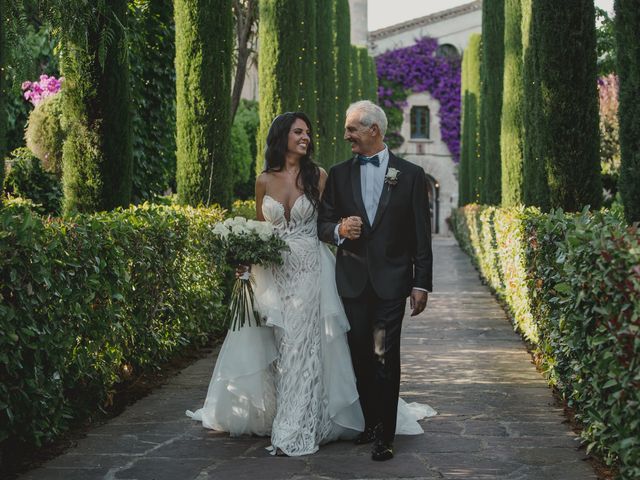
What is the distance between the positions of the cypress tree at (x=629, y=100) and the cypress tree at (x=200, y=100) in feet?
21.2

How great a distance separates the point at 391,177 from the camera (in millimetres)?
5902

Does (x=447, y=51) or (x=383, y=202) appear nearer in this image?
(x=383, y=202)

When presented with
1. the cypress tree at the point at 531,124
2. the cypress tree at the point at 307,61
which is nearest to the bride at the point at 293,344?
the cypress tree at the point at 531,124

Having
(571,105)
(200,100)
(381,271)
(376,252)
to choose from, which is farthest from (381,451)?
(200,100)

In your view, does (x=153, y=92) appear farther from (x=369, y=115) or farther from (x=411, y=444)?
(x=411, y=444)

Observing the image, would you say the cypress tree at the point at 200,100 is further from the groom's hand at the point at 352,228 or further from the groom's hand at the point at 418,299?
the groom's hand at the point at 418,299

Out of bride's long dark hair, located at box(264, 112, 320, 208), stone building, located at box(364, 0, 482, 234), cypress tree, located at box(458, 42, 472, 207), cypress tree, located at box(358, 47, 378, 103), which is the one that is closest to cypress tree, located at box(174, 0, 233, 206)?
bride's long dark hair, located at box(264, 112, 320, 208)

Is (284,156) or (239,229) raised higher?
(284,156)

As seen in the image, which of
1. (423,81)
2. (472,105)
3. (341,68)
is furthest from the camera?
(423,81)

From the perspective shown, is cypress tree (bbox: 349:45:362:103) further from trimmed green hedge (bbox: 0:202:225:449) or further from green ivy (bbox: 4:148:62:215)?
trimmed green hedge (bbox: 0:202:225:449)

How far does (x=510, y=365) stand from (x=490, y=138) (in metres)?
13.1

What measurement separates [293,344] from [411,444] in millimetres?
945

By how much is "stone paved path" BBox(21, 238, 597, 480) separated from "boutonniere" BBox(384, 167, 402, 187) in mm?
1593

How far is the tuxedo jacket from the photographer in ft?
19.2
